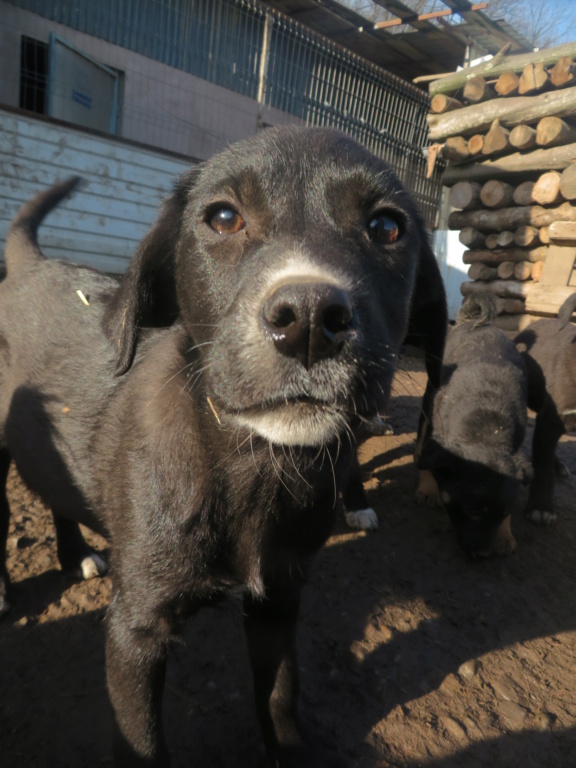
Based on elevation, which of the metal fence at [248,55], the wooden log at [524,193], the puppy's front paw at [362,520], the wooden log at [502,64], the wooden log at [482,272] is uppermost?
the metal fence at [248,55]

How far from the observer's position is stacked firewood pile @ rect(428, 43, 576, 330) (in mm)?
7406

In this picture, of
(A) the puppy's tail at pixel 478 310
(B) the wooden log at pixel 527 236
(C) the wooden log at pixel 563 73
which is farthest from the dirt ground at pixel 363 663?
(C) the wooden log at pixel 563 73

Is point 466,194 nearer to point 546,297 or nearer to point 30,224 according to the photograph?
point 546,297

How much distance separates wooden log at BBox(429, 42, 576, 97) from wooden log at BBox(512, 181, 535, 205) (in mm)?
1546

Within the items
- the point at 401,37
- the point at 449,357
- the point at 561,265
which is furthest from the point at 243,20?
the point at 449,357

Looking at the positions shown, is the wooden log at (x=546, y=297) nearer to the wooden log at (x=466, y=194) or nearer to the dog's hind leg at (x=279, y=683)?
the wooden log at (x=466, y=194)

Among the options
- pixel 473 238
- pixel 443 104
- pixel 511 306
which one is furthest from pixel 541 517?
pixel 443 104

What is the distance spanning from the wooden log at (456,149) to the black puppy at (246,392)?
709 cm

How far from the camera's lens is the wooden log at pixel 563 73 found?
7273 mm

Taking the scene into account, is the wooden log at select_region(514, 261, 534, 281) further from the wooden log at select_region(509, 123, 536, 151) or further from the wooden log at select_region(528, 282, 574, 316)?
the wooden log at select_region(509, 123, 536, 151)

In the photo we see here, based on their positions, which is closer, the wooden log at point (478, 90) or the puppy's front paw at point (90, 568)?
the puppy's front paw at point (90, 568)

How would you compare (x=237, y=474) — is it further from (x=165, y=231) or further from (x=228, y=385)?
(x=165, y=231)

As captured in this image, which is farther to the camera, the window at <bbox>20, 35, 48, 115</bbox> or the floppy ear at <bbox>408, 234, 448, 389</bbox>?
the window at <bbox>20, 35, 48, 115</bbox>

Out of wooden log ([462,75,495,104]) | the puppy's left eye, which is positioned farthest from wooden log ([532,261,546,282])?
the puppy's left eye
